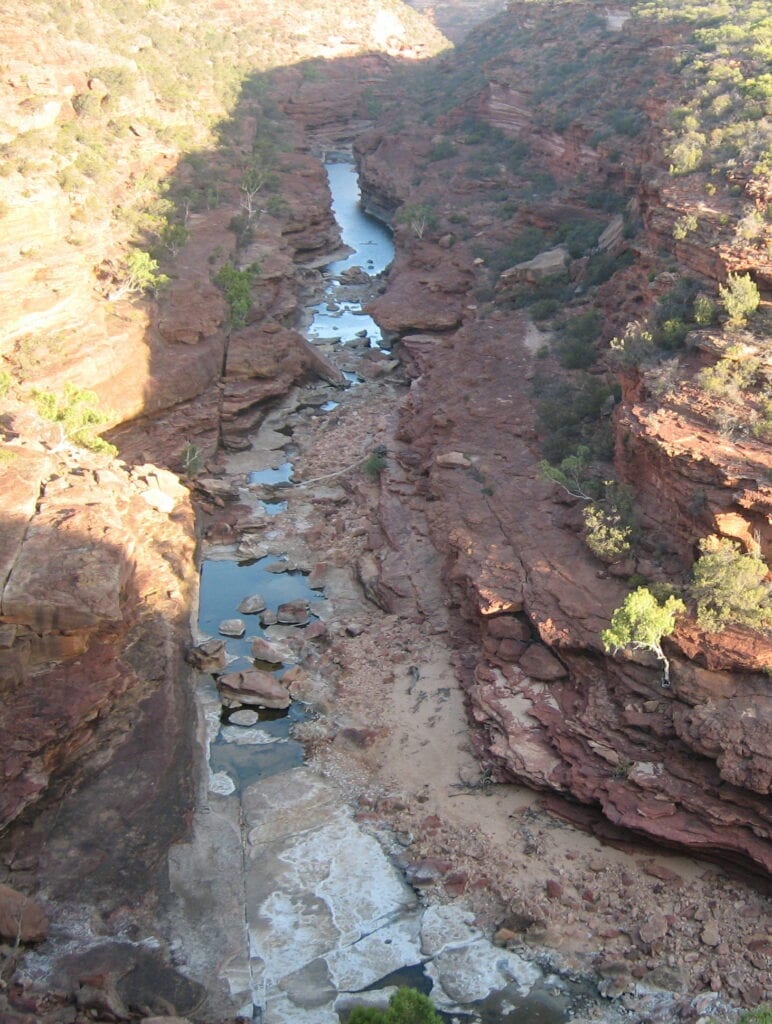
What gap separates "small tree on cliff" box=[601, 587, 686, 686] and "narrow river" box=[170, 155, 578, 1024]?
6.07 meters

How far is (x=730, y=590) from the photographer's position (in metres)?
19.8

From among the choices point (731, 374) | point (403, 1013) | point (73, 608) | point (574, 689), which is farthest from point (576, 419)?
point (403, 1013)

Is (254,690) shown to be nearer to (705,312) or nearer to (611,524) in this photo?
(611,524)

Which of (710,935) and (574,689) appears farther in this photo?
(574,689)

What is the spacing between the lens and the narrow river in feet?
59.1

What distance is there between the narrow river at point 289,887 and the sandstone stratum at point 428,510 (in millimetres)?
271

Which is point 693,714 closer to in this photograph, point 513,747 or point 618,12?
point 513,747

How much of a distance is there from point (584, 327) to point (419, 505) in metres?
9.67

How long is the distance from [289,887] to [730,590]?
1041 centimetres

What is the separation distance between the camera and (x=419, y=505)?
105ft

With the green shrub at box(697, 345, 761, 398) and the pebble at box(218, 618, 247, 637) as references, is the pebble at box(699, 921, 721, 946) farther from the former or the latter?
the pebble at box(218, 618, 247, 637)

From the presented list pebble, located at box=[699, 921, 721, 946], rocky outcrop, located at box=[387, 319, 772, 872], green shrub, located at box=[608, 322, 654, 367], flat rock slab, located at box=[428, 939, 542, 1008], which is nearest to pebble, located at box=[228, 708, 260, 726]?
rocky outcrop, located at box=[387, 319, 772, 872]

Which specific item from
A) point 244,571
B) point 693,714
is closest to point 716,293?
point 693,714

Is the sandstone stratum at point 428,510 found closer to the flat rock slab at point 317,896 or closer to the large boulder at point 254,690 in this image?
the large boulder at point 254,690
